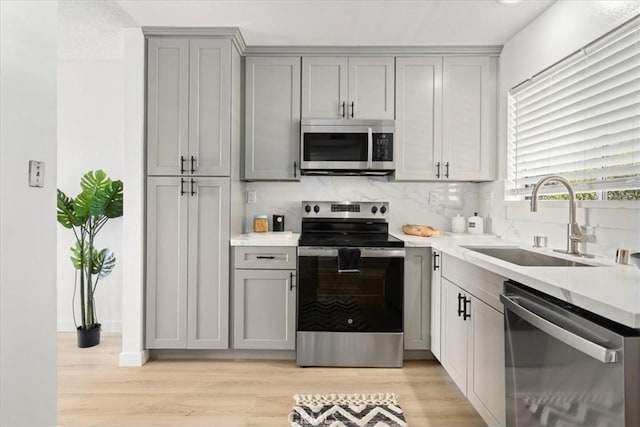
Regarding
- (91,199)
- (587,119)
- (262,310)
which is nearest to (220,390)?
(262,310)

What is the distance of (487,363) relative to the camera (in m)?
1.83

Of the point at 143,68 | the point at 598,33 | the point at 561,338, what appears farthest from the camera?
the point at 143,68

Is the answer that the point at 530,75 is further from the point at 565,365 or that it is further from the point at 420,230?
the point at 565,365

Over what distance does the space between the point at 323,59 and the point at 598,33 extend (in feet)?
5.99

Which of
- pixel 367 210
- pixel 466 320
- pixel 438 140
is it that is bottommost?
pixel 466 320

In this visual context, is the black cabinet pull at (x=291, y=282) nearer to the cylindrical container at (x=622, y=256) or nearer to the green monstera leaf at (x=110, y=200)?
the green monstera leaf at (x=110, y=200)

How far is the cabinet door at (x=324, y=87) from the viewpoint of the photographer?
10.1 ft

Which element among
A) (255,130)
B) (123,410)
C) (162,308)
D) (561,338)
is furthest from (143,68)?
→ (561,338)

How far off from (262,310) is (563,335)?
2.05 metres

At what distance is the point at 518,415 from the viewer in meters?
1.49

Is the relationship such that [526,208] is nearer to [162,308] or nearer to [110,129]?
[162,308]

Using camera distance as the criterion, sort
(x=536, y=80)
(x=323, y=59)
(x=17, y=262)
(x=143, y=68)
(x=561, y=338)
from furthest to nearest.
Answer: (x=323, y=59), (x=143, y=68), (x=536, y=80), (x=17, y=262), (x=561, y=338)

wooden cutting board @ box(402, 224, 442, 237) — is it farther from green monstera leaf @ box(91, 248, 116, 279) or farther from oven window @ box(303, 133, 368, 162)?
green monstera leaf @ box(91, 248, 116, 279)

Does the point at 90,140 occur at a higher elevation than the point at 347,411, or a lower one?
higher
